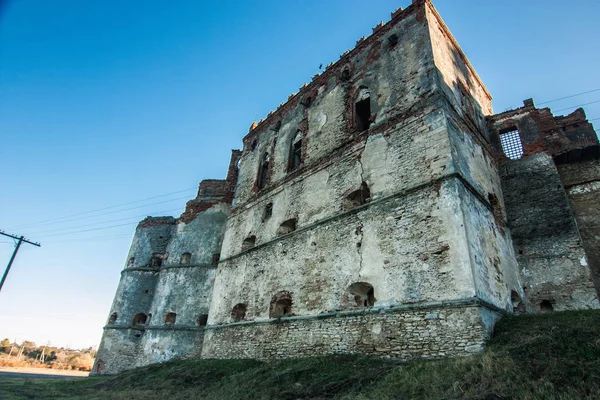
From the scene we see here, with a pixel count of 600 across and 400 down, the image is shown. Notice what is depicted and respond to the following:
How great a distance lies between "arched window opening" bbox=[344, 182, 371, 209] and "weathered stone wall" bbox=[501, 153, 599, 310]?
4.55 metres

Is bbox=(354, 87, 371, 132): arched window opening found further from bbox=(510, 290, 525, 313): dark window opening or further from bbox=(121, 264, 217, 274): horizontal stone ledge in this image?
bbox=(121, 264, 217, 274): horizontal stone ledge

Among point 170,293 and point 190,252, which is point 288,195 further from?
point 170,293

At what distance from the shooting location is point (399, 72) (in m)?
10.5

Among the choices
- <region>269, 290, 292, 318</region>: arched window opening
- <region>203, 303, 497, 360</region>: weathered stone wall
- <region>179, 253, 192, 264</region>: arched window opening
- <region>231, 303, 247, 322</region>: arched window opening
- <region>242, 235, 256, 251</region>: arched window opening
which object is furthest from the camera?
<region>179, 253, 192, 264</region>: arched window opening

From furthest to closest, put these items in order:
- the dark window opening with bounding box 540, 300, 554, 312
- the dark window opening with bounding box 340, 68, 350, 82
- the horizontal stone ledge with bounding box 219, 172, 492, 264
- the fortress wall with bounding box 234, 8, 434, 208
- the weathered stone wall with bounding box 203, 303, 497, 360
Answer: the dark window opening with bounding box 340, 68, 350, 82 < the fortress wall with bounding box 234, 8, 434, 208 < the dark window opening with bounding box 540, 300, 554, 312 < the horizontal stone ledge with bounding box 219, 172, 492, 264 < the weathered stone wall with bounding box 203, 303, 497, 360

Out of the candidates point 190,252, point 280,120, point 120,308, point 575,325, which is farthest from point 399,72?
point 120,308

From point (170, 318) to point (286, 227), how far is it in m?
7.24

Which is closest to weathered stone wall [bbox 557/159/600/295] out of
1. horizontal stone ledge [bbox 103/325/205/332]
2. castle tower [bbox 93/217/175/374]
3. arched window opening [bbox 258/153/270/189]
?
arched window opening [bbox 258/153/270/189]

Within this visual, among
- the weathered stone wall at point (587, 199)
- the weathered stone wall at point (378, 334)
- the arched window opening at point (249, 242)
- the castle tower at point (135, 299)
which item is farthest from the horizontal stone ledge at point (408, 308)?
the castle tower at point (135, 299)

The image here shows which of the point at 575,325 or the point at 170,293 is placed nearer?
the point at 575,325

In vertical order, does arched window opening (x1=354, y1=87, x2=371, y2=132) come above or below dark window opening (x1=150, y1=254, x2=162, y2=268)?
above

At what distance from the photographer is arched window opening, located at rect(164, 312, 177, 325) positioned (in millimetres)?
14731

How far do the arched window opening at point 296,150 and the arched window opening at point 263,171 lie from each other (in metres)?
1.61

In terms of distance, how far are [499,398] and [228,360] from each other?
818 centimetres
